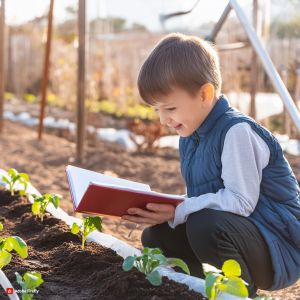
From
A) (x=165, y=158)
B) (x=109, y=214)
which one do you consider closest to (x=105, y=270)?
(x=109, y=214)

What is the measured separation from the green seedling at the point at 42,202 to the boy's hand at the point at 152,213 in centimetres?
47

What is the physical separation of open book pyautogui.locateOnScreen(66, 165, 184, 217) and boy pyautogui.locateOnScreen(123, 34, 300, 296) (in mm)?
50

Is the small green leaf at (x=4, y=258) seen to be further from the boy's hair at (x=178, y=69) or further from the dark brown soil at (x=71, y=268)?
the boy's hair at (x=178, y=69)

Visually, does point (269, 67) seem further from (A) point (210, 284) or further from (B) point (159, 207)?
(A) point (210, 284)

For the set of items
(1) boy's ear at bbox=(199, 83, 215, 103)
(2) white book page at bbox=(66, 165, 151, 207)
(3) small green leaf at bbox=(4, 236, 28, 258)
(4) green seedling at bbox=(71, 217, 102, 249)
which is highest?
(1) boy's ear at bbox=(199, 83, 215, 103)

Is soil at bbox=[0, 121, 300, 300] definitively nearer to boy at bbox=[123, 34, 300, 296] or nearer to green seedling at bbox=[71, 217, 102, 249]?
green seedling at bbox=[71, 217, 102, 249]

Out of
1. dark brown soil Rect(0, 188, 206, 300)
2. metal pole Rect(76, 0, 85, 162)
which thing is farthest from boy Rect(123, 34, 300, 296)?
metal pole Rect(76, 0, 85, 162)

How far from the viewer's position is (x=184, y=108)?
258 cm

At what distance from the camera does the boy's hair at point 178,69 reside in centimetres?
255

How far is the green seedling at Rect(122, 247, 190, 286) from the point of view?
209 cm

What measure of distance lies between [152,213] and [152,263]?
0.45 metres

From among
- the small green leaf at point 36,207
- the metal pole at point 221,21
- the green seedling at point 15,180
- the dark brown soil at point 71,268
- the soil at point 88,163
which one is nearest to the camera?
the dark brown soil at point 71,268

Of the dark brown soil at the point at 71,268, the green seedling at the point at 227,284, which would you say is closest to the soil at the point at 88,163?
the dark brown soil at the point at 71,268

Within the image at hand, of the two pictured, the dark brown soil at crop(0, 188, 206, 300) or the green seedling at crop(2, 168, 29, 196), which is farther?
the green seedling at crop(2, 168, 29, 196)
